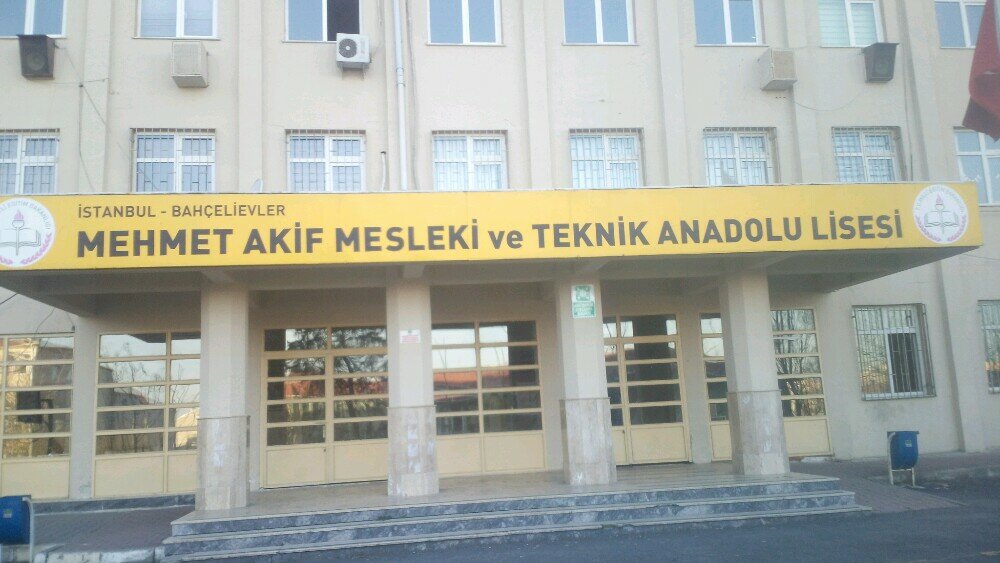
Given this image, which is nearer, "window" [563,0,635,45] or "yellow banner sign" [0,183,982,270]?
"yellow banner sign" [0,183,982,270]

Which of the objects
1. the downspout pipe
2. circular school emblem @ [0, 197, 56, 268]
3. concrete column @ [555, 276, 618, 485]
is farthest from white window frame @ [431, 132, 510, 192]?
circular school emblem @ [0, 197, 56, 268]

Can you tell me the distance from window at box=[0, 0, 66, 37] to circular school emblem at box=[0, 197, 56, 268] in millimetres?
5485

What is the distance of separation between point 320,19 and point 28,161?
5.61 metres

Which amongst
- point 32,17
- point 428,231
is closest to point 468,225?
point 428,231

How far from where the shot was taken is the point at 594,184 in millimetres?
14812

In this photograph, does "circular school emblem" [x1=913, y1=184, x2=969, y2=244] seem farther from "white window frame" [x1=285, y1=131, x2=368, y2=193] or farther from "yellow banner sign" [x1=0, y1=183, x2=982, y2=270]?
"white window frame" [x1=285, y1=131, x2=368, y2=193]

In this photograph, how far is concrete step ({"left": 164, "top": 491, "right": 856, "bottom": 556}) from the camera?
983 cm

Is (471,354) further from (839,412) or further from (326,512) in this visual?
(839,412)

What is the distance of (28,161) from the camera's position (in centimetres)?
1372

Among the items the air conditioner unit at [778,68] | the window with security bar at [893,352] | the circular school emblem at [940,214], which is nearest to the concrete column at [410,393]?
the circular school emblem at [940,214]

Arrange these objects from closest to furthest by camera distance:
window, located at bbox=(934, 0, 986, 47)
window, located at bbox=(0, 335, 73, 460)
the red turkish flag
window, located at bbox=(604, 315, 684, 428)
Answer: window, located at bbox=(0, 335, 73, 460), the red turkish flag, window, located at bbox=(604, 315, 684, 428), window, located at bbox=(934, 0, 986, 47)

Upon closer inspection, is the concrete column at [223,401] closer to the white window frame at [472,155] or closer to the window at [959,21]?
the white window frame at [472,155]

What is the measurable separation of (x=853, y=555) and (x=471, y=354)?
24.9 feet

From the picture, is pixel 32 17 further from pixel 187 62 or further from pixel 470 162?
pixel 470 162
